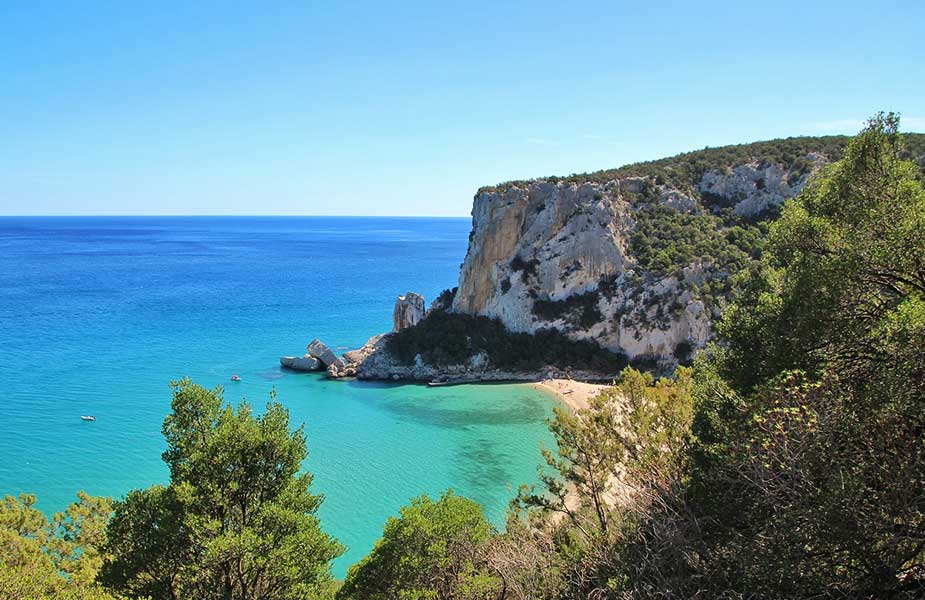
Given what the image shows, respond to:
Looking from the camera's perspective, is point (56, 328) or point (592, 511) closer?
point (592, 511)

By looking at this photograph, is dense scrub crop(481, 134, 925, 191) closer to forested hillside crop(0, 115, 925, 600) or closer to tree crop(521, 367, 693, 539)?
tree crop(521, 367, 693, 539)

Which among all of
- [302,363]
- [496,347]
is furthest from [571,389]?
[302,363]

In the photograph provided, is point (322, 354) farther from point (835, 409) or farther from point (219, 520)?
A: point (835, 409)

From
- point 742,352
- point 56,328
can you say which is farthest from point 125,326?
point 742,352

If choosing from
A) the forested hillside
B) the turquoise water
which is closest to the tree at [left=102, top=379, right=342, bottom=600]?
the forested hillside

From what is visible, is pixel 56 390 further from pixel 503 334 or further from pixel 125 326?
pixel 503 334
